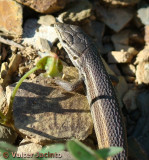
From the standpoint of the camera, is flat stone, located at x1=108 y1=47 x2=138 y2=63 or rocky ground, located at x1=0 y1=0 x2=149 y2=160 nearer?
rocky ground, located at x1=0 y1=0 x2=149 y2=160

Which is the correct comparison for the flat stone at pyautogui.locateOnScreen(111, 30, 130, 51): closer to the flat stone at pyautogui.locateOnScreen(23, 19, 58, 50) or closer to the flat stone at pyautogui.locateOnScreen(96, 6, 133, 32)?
the flat stone at pyautogui.locateOnScreen(96, 6, 133, 32)

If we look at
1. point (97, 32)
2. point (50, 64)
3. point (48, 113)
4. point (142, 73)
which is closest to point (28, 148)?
point (48, 113)

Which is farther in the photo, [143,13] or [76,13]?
[143,13]

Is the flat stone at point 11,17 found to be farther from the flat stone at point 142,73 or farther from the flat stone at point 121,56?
the flat stone at point 142,73

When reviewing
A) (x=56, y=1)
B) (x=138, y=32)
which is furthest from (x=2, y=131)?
(x=138, y=32)

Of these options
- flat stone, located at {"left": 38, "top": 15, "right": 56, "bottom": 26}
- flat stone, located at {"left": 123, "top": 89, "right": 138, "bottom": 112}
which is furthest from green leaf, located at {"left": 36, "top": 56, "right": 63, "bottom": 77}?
flat stone, located at {"left": 123, "top": 89, "right": 138, "bottom": 112}

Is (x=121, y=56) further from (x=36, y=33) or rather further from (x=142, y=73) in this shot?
(x=36, y=33)
